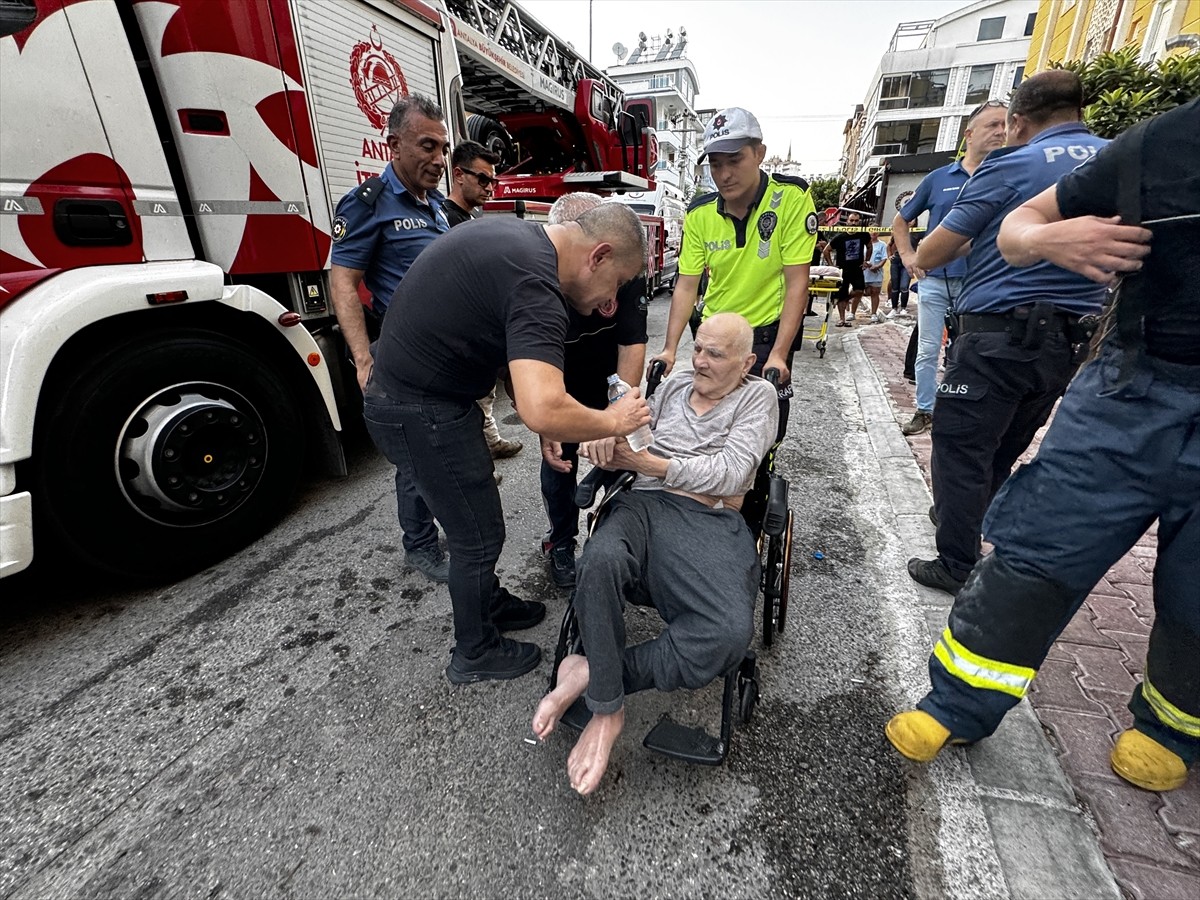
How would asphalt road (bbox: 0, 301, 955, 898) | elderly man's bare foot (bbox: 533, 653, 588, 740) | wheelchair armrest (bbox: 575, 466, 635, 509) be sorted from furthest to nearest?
1. wheelchair armrest (bbox: 575, 466, 635, 509)
2. elderly man's bare foot (bbox: 533, 653, 588, 740)
3. asphalt road (bbox: 0, 301, 955, 898)

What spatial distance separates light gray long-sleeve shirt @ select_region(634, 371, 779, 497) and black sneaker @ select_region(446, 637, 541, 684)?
802 millimetres

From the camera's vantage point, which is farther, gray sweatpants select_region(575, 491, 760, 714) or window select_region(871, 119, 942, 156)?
window select_region(871, 119, 942, 156)

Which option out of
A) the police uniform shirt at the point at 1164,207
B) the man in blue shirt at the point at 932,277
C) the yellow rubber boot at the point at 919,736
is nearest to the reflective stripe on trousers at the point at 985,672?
the yellow rubber boot at the point at 919,736

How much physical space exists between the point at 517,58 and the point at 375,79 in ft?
9.87

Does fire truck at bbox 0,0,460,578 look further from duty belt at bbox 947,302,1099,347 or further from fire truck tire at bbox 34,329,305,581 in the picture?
duty belt at bbox 947,302,1099,347

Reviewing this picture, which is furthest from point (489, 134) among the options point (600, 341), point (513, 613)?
point (513, 613)

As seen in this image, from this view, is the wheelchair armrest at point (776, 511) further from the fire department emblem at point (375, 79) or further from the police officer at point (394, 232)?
the fire department emblem at point (375, 79)

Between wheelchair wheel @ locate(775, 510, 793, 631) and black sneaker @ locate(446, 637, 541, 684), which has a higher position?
wheelchair wheel @ locate(775, 510, 793, 631)

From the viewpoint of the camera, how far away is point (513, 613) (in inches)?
95.7

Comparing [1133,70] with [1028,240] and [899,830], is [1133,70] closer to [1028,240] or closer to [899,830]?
[1028,240]

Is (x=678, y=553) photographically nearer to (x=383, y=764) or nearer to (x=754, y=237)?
(x=383, y=764)

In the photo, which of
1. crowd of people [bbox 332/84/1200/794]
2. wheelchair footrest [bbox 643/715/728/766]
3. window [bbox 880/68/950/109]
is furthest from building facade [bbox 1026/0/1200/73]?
window [bbox 880/68/950/109]

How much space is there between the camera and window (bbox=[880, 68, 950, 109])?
127 ft

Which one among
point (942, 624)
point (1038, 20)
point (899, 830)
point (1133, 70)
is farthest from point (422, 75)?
point (1038, 20)
